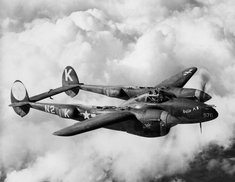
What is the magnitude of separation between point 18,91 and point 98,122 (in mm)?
15500

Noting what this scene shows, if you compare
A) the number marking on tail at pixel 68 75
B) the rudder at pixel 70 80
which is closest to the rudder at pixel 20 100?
the rudder at pixel 70 80

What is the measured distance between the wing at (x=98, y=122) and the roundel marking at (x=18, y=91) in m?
13.5

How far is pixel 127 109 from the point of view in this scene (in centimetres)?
3331

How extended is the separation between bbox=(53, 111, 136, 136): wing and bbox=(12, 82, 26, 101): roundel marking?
1352 cm

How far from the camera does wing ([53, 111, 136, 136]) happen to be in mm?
28906

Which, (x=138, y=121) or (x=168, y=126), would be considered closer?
(x=168, y=126)

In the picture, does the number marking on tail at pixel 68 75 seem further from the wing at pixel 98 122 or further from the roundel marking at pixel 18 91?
the wing at pixel 98 122

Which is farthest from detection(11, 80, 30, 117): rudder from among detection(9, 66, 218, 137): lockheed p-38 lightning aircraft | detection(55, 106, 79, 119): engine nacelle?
detection(55, 106, 79, 119): engine nacelle

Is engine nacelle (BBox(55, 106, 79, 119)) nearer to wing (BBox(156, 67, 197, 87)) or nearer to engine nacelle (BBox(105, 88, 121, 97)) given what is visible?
engine nacelle (BBox(105, 88, 121, 97))

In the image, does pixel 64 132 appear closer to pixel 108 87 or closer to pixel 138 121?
pixel 138 121

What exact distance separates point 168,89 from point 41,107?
1597cm

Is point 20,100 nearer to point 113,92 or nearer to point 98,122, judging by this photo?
point 113,92

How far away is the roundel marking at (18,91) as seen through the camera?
41.3 m

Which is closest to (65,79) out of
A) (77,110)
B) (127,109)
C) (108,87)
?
(108,87)
